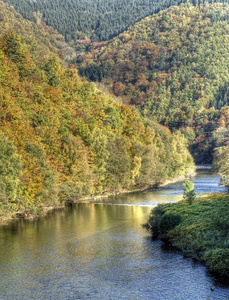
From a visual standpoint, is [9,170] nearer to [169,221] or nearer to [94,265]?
[169,221]

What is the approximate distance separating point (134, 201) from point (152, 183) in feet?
113

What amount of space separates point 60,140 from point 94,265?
55.4m

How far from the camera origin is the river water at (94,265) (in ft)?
129

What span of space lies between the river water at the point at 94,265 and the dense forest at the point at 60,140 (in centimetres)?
1041

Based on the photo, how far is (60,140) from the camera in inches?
3925

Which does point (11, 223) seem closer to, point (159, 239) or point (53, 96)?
point (159, 239)

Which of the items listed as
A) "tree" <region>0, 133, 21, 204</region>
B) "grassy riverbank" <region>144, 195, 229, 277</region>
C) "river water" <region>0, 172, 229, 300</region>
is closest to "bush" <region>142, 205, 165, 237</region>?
"grassy riverbank" <region>144, 195, 229, 277</region>

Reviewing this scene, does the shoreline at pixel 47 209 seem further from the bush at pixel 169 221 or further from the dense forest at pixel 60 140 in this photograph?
the bush at pixel 169 221

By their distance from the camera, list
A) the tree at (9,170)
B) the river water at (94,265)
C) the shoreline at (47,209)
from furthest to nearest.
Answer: the shoreline at (47,209) < the tree at (9,170) < the river water at (94,265)

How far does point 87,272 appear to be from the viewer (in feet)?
148

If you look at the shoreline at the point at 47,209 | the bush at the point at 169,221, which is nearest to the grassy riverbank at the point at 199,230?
the bush at the point at 169,221

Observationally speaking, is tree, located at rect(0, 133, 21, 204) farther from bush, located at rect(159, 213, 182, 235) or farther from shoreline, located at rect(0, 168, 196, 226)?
bush, located at rect(159, 213, 182, 235)

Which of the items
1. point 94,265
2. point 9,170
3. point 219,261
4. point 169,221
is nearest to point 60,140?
point 9,170

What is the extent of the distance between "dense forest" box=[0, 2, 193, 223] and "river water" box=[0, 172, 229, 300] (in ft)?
34.2
